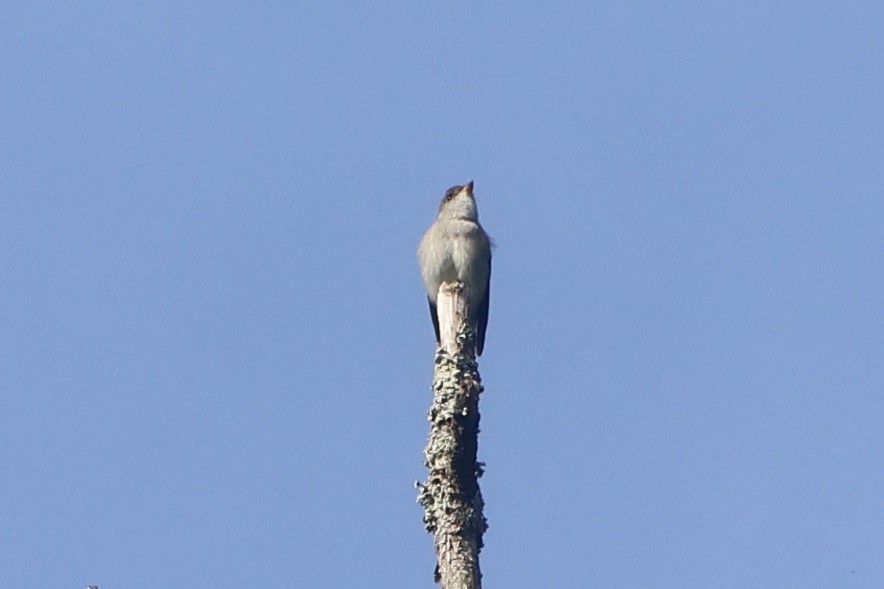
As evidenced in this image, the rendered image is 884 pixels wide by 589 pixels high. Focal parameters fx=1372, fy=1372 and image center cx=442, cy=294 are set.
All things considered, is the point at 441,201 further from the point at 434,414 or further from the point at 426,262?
the point at 434,414

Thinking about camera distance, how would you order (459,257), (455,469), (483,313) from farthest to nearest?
(483,313)
(459,257)
(455,469)

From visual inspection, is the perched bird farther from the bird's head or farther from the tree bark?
the tree bark

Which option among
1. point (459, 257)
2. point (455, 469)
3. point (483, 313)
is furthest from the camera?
point (483, 313)

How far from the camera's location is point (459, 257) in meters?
12.0

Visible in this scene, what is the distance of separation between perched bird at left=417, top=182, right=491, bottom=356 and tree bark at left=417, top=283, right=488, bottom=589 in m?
4.40

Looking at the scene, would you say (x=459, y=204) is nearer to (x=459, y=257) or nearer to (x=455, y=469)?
(x=459, y=257)

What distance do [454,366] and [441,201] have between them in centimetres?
681

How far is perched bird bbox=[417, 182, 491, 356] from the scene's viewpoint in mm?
12039

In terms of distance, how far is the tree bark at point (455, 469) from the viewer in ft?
19.2

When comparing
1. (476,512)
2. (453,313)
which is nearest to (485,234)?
(453,313)

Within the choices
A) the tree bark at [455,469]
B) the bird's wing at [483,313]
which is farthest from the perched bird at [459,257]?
the tree bark at [455,469]

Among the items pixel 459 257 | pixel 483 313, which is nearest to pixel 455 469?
pixel 459 257

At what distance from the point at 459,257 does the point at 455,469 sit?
18.8 ft

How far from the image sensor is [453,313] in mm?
8234
